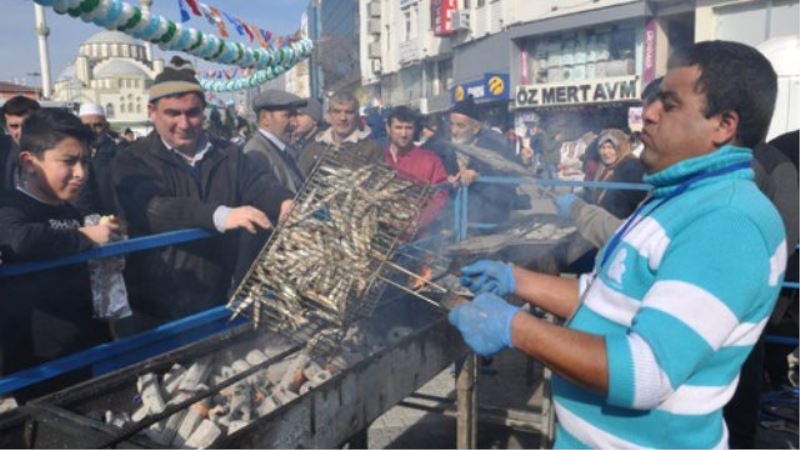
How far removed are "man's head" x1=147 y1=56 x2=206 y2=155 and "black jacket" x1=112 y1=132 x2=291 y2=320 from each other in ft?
0.26

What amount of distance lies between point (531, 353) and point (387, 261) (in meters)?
1.09

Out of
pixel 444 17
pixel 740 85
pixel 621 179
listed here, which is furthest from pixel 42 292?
pixel 444 17

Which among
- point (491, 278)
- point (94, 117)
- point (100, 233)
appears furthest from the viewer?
point (94, 117)

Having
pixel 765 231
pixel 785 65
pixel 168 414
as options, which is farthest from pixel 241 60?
pixel 765 231

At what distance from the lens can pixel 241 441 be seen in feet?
5.81

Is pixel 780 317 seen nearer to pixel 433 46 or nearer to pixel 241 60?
pixel 241 60

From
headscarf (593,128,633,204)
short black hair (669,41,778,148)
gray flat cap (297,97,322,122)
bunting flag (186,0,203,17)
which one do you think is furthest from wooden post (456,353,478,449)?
bunting flag (186,0,203,17)

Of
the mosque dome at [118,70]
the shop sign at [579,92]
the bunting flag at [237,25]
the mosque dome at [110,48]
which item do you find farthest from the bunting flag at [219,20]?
the mosque dome at [110,48]

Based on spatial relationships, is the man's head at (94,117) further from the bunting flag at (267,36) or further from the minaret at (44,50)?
the minaret at (44,50)

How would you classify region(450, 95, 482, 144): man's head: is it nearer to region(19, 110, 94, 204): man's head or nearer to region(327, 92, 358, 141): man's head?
region(327, 92, 358, 141): man's head

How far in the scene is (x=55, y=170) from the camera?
8.93ft

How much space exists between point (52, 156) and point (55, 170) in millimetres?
64

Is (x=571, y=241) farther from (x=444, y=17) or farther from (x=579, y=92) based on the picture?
(x=444, y=17)

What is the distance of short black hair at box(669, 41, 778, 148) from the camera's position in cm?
144
